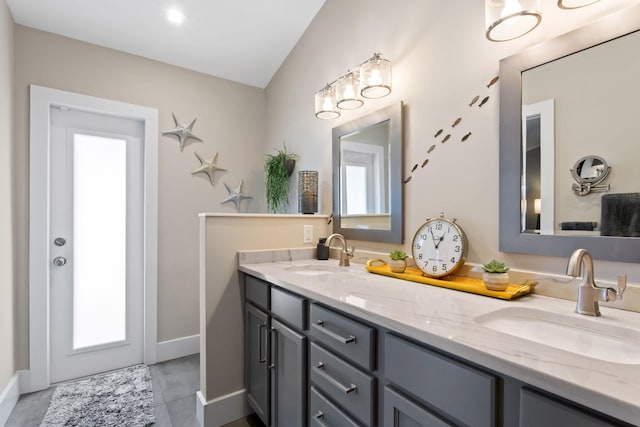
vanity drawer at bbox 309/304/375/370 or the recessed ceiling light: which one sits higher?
the recessed ceiling light

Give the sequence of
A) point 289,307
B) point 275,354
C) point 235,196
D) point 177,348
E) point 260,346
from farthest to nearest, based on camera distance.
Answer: point 235,196
point 177,348
point 260,346
point 275,354
point 289,307

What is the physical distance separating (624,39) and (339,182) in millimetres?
1514

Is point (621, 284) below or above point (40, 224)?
below

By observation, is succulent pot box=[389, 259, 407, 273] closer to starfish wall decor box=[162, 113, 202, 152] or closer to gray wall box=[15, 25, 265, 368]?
gray wall box=[15, 25, 265, 368]

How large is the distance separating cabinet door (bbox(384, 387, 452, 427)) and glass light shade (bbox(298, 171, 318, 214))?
153cm

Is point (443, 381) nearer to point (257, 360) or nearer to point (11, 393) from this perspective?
point (257, 360)

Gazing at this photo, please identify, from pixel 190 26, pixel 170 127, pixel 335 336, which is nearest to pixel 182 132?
pixel 170 127

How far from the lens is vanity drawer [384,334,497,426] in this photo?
2.29 feet

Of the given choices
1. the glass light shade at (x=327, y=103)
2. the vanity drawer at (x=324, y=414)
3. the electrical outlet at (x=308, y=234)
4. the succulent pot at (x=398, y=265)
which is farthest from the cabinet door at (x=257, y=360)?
the glass light shade at (x=327, y=103)

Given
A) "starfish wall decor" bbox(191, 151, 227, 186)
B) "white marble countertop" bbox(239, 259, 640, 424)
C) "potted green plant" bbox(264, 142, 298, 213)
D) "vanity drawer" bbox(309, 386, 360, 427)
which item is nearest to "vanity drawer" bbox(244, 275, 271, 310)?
"white marble countertop" bbox(239, 259, 640, 424)

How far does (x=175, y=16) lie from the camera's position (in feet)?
7.46

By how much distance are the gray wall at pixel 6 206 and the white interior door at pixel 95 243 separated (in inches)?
10.6

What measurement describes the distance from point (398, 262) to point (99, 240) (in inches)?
92.3

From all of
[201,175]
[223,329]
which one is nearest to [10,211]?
[201,175]
